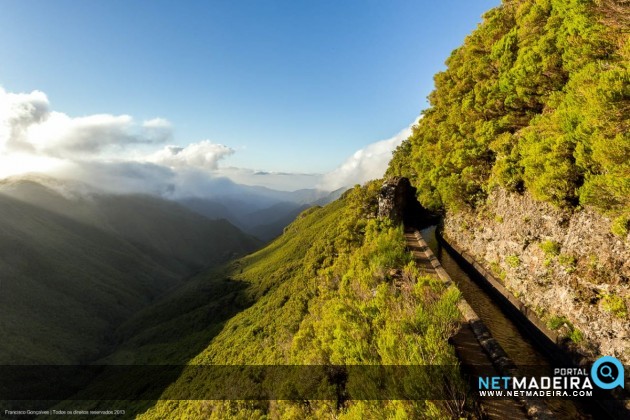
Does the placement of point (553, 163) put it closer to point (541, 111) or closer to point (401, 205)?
point (541, 111)

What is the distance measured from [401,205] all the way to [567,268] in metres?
21.2

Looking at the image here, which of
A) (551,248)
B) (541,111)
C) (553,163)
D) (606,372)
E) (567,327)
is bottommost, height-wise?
(606,372)

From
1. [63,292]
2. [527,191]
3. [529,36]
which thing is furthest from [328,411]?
[63,292]

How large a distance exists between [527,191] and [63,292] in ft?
746

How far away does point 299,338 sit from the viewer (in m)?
22.8

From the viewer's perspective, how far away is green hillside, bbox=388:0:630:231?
445 inches

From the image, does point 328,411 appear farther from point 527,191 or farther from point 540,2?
point 540,2

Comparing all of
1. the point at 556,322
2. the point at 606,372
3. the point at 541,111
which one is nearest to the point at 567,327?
the point at 556,322

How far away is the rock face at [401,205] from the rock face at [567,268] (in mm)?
10958

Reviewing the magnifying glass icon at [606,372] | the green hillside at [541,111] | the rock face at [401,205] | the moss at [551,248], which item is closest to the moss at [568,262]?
the moss at [551,248]

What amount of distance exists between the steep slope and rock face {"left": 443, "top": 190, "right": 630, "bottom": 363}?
49mm

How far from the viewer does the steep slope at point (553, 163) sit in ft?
37.9

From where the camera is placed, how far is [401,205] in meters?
35.3

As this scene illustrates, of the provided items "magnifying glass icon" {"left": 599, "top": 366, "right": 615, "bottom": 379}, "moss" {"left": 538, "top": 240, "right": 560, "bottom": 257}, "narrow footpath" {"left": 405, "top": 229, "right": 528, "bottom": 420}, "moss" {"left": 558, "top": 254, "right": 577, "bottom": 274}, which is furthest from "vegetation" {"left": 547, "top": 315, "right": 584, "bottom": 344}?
"narrow footpath" {"left": 405, "top": 229, "right": 528, "bottom": 420}
